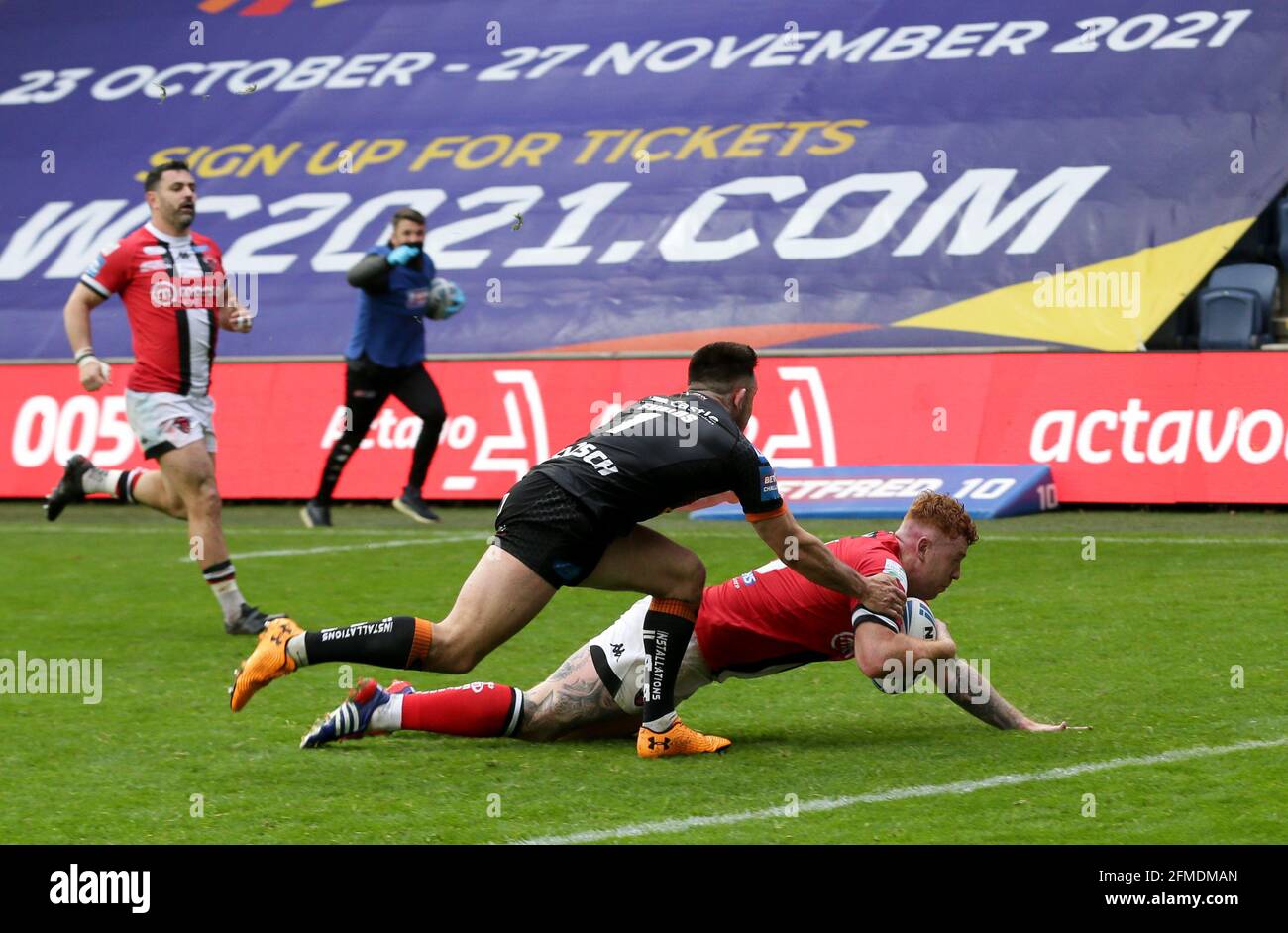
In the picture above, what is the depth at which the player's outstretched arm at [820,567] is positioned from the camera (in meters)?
6.65

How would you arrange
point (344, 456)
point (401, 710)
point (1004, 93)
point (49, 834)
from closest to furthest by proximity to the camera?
point (49, 834)
point (401, 710)
point (344, 456)
point (1004, 93)

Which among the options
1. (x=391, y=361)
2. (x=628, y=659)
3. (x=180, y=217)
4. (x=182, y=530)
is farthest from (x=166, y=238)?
(x=182, y=530)

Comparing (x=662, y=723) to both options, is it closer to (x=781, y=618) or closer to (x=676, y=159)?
(x=781, y=618)

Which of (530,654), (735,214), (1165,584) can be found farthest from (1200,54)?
(530,654)

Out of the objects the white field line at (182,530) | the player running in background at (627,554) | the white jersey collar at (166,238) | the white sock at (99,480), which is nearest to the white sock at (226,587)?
the white sock at (99,480)

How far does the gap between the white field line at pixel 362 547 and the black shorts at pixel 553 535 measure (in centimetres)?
726

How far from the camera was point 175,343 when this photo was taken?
10.4m

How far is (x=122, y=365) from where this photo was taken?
18.1 meters

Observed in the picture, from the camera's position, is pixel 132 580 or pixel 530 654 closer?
pixel 530 654

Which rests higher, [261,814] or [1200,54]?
[1200,54]

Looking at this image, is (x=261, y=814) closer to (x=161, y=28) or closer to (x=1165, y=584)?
(x=1165, y=584)

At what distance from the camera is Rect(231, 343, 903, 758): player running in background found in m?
6.77

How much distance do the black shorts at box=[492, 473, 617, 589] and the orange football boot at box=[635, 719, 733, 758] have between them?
0.64 m

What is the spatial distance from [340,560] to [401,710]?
6318mm
